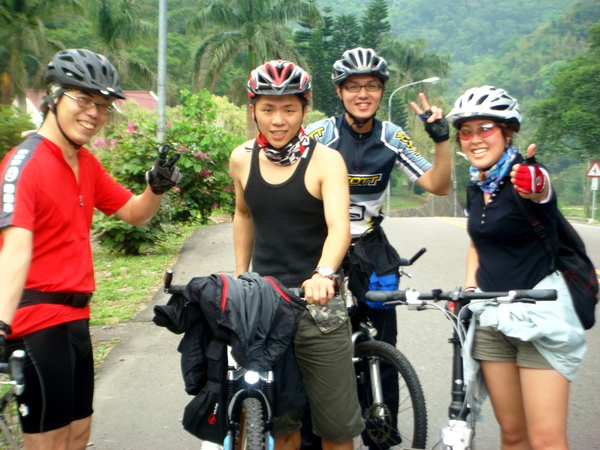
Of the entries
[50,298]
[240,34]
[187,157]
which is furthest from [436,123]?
[240,34]

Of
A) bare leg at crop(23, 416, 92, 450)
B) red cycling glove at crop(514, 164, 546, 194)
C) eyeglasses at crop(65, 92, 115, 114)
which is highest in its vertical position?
eyeglasses at crop(65, 92, 115, 114)

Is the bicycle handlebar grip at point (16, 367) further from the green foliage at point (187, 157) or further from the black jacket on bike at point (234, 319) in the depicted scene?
the green foliage at point (187, 157)

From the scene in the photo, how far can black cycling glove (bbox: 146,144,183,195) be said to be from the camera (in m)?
3.56

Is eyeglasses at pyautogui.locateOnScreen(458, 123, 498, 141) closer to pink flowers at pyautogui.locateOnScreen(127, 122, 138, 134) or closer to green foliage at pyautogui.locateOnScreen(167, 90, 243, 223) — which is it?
pink flowers at pyautogui.locateOnScreen(127, 122, 138, 134)

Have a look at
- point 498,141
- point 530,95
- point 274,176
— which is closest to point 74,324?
point 274,176

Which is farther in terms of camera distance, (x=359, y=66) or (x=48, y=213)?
(x=359, y=66)

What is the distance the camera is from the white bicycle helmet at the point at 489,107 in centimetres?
332

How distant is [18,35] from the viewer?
1580 inches

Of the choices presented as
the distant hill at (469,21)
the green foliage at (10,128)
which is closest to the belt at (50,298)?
the green foliage at (10,128)

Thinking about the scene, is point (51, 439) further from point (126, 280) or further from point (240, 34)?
point (240, 34)

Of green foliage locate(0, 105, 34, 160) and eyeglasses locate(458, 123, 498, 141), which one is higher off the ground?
green foliage locate(0, 105, 34, 160)

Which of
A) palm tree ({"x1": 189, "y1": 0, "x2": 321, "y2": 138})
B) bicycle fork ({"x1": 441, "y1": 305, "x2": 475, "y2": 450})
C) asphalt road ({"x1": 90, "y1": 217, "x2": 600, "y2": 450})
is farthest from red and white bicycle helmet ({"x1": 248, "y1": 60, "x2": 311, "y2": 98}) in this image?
palm tree ({"x1": 189, "y1": 0, "x2": 321, "y2": 138})

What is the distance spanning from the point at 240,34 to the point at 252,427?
40.6m

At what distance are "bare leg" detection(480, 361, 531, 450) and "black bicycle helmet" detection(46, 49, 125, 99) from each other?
207 centimetres
